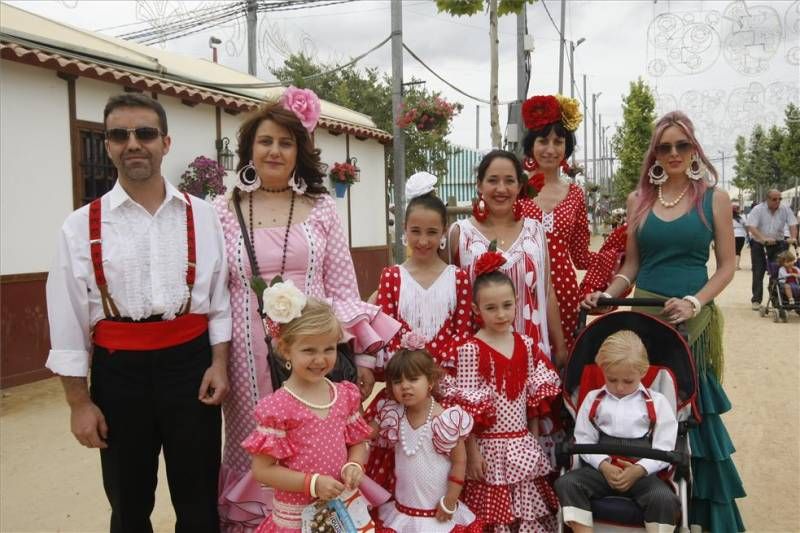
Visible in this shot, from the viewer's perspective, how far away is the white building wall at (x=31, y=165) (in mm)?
7008

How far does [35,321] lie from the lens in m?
7.32

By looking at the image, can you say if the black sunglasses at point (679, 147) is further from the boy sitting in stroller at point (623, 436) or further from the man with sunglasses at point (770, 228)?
the man with sunglasses at point (770, 228)

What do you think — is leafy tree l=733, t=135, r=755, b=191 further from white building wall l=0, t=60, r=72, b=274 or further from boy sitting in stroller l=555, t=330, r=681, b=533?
boy sitting in stroller l=555, t=330, r=681, b=533

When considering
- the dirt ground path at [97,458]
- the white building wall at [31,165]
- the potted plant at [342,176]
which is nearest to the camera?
the dirt ground path at [97,458]

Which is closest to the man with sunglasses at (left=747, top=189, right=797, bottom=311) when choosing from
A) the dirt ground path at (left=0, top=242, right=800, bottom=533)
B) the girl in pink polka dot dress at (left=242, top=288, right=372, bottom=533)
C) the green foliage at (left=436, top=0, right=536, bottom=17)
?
the dirt ground path at (left=0, top=242, right=800, bottom=533)

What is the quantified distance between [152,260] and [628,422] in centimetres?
210

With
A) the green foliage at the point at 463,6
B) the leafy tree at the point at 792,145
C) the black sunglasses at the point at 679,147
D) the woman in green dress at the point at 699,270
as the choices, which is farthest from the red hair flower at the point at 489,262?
the leafy tree at the point at 792,145

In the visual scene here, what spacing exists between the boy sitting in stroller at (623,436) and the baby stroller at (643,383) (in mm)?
62

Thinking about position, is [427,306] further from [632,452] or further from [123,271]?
[123,271]

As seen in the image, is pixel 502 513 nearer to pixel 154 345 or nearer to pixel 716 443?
pixel 716 443

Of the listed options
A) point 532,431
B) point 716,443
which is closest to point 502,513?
point 532,431

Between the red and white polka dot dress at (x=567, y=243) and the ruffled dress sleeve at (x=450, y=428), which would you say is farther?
the red and white polka dot dress at (x=567, y=243)

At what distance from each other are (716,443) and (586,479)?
941mm

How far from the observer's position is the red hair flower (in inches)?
124
